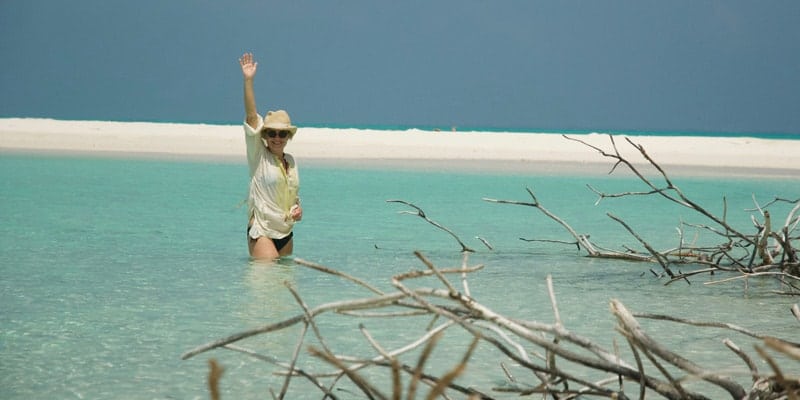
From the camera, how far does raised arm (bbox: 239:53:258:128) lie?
7.20 metres

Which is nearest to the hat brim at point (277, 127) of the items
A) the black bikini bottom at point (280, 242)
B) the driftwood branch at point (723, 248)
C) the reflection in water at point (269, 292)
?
the black bikini bottom at point (280, 242)

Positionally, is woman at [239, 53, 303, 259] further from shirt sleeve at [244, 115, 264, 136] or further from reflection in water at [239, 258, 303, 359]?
reflection in water at [239, 258, 303, 359]

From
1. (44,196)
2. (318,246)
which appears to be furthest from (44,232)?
(44,196)

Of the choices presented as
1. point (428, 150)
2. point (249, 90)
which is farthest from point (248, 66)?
point (428, 150)

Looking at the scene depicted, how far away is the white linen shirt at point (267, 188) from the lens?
298 inches

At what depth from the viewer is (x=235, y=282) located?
22.6ft

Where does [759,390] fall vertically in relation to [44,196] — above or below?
above

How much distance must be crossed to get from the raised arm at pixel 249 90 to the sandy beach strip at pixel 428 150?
16.9 m

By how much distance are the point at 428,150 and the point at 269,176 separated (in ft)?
76.9

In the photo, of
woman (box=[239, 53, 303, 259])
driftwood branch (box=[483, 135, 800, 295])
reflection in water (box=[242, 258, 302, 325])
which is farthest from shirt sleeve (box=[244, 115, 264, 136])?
driftwood branch (box=[483, 135, 800, 295])

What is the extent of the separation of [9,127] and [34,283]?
31.9m

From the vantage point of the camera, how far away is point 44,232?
9.55 m

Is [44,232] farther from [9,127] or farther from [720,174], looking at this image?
[9,127]

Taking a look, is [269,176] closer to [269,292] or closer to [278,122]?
[278,122]
